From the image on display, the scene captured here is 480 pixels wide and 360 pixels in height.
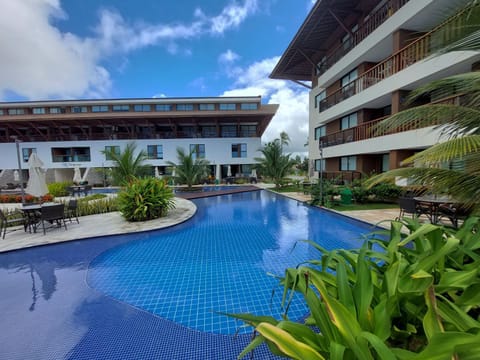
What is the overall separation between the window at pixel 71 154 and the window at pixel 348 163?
97.4ft

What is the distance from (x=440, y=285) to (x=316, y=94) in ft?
67.3

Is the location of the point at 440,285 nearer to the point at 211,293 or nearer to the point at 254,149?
the point at 211,293

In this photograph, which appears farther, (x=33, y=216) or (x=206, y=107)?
(x=206, y=107)

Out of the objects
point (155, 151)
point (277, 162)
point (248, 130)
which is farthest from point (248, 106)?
point (155, 151)

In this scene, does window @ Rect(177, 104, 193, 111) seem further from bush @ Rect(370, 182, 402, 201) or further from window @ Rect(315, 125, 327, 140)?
bush @ Rect(370, 182, 402, 201)

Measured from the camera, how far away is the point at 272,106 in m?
26.4

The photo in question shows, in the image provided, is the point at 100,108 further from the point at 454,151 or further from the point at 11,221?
the point at 454,151

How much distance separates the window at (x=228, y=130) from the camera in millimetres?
28266

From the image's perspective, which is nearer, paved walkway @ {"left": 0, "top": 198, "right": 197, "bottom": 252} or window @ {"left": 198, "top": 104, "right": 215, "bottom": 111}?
paved walkway @ {"left": 0, "top": 198, "right": 197, "bottom": 252}

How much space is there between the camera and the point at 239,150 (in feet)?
89.0

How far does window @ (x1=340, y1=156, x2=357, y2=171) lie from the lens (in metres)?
14.5

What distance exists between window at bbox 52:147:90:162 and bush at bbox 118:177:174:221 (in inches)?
941

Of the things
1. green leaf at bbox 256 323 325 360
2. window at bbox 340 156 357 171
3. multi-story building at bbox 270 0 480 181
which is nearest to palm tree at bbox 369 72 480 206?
green leaf at bbox 256 323 325 360

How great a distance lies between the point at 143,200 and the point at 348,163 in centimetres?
1381
